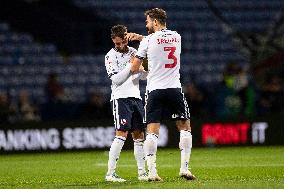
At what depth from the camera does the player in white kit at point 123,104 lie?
10.8m

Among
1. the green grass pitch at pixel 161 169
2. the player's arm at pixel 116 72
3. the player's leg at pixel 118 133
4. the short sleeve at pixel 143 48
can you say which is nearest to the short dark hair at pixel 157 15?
the short sleeve at pixel 143 48

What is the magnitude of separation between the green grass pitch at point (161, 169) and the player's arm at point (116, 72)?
Result: 1262 mm

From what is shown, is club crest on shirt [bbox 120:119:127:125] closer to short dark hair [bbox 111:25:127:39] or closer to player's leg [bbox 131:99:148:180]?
player's leg [bbox 131:99:148:180]

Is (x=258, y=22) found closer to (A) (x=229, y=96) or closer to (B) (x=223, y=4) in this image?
(B) (x=223, y=4)

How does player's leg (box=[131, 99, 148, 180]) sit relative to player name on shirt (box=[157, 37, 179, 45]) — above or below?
below

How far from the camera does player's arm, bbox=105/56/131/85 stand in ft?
34.2

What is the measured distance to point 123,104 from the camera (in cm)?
1094

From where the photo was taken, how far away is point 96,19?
961 inches

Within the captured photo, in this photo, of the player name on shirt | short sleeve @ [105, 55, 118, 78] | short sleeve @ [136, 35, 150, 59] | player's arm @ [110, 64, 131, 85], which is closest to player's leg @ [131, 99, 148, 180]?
short sleeve @ [105, 55, 118, 78]

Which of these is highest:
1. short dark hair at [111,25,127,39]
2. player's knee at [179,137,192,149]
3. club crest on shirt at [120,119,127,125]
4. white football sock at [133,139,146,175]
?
short dark hair at [111,25,127,39]

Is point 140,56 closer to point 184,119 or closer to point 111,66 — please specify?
point 111,66

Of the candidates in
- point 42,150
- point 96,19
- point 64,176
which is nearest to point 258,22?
point 96,19

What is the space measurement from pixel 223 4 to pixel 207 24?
107 cm

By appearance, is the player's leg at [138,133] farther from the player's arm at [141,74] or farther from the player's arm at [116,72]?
the player's arm at [116,72]
